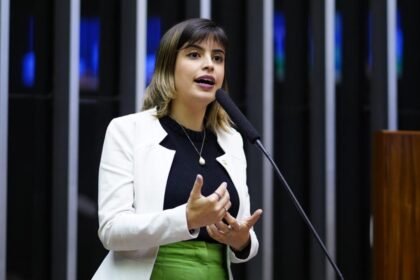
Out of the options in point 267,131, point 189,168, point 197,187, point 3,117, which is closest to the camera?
point 197,187

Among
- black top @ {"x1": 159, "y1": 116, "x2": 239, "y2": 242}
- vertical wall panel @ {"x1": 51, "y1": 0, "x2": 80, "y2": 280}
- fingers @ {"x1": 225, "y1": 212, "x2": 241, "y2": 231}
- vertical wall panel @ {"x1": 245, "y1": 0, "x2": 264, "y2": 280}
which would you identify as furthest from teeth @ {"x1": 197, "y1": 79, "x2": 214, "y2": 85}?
vertical wall panel @ {"x1": 245, "y1": 0, "x2": 264, "y2": 280}

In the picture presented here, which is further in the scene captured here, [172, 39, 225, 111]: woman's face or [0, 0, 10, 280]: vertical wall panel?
[0, 0, 10, 280]: vertical wall panel

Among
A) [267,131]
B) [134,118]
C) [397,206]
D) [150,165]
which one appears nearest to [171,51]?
[134,118]

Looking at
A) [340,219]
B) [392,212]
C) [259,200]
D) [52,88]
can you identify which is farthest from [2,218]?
[392,212]

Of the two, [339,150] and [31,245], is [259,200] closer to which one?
[339,150]

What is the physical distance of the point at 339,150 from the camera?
3.39 m

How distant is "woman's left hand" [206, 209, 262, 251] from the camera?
1391 mm

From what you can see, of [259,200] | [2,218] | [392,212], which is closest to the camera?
[392,212]

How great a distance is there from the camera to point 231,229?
1.41 metres

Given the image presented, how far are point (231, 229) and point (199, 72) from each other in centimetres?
36

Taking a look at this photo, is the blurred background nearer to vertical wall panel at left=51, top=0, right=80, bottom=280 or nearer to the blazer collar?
vertical wall panel at left=51, top=0, right=80, bottom=280

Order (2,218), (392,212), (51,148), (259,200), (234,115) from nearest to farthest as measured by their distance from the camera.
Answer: (234,115), (392,212), (2,218), (51,148), (259,200)

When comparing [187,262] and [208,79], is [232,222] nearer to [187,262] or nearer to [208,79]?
[187,262]

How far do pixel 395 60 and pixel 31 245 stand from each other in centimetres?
189
